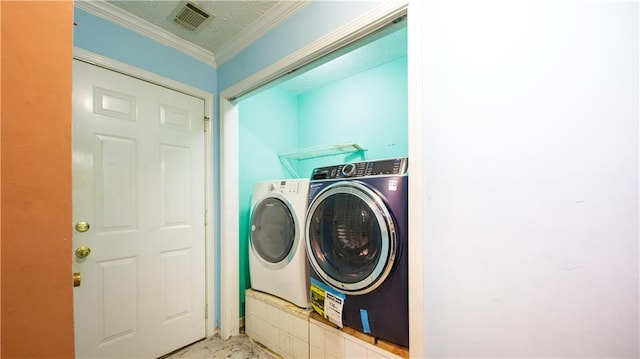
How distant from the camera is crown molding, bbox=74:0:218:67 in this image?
1421 mm

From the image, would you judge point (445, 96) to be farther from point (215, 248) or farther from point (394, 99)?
point (215, 248)

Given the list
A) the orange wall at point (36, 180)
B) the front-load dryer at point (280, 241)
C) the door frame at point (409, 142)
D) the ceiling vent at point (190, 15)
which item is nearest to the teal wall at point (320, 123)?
the door frame at point (409, 142)

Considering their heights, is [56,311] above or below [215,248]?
above

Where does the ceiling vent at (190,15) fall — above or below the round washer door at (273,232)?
above

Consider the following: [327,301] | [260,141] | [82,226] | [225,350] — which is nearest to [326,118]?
[260,141]

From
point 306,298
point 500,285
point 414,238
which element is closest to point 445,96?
point 414,238

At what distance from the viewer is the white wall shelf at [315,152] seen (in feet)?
7.11

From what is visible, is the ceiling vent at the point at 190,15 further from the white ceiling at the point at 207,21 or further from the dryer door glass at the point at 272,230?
the dryer door glass at the point at 272,230

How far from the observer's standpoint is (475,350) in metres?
0.90

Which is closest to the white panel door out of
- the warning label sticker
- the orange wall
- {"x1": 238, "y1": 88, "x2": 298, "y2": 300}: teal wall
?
{"x1": 238, "y1": 88, "x2": 298, "y2": 300}: teal wall

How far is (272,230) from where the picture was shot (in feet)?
5.99

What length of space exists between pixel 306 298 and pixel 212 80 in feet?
6.26

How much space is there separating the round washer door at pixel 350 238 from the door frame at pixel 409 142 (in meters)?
0.18

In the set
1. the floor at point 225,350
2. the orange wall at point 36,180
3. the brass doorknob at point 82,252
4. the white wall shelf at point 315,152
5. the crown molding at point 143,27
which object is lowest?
the floor at point 225,350
